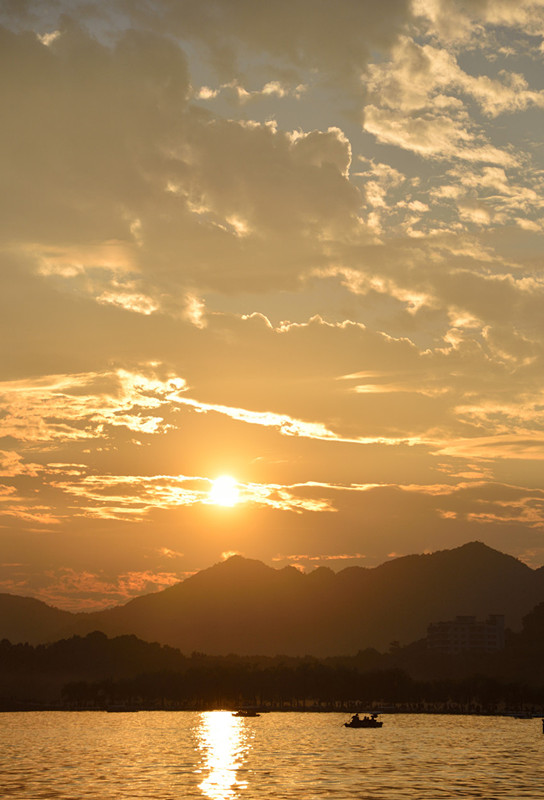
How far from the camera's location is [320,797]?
11438cm

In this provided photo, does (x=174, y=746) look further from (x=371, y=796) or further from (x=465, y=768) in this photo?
(x=371, y=796)

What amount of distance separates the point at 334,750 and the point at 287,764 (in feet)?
95.3

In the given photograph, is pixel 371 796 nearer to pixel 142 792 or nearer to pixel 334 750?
pixel 142 792

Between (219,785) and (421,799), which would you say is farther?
(219,785)

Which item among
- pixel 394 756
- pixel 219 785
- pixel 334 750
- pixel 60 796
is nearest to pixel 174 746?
pixel 334 750

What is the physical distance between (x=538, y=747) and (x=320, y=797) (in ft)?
317

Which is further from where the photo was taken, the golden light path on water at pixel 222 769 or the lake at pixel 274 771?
the golden light path on water at pixel 222 769

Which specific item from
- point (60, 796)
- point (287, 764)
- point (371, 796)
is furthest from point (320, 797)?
point (287, 764)

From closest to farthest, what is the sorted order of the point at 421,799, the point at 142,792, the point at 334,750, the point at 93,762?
the point at 421,799, the point at 142,792, the point at 93,762, the point at 334,750

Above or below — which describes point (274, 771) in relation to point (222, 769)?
above

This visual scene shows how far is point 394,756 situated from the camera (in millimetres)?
172375

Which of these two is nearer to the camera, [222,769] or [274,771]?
[274,771]

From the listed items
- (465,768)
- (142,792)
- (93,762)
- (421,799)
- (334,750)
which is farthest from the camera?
(334,750)

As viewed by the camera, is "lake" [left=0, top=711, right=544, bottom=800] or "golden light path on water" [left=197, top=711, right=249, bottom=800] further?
"golden light path on water" [left=197, top=711, right=249, bottom=800]
